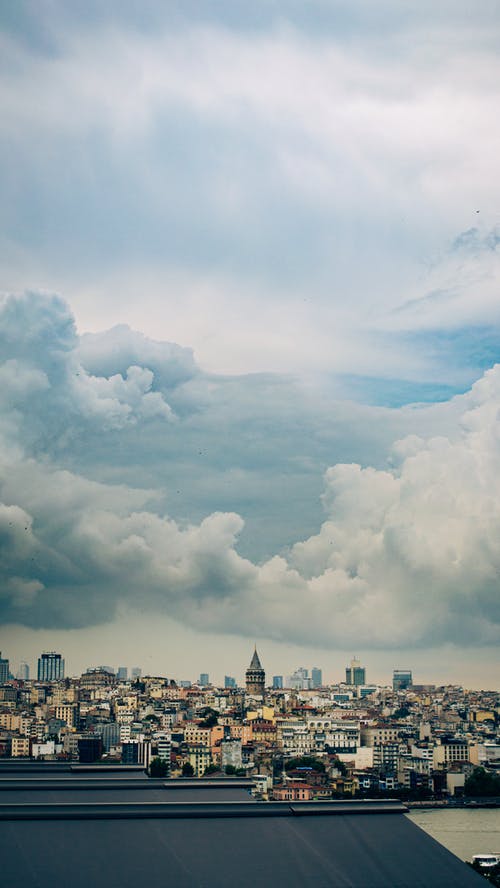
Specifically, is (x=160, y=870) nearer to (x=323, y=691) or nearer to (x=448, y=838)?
(x=448, y=838)

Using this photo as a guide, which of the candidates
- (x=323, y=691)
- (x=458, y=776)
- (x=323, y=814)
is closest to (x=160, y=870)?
(x=323, y=814)

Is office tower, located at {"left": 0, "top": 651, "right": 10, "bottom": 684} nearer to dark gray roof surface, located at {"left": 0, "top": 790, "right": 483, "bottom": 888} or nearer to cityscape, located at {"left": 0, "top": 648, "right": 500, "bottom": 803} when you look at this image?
cityscape, located at {"left": 0, "top": 648, "right": 500, "bottom": 803}

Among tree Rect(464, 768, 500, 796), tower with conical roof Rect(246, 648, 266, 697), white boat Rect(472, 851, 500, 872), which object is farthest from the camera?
Result: tower with conical roof Rect(246, 648, 266, 697)

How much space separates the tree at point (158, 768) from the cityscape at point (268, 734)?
5cm

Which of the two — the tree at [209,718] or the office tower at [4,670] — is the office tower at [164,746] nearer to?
the tree at [209,718]

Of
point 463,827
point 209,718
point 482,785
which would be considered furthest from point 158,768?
point 463,827

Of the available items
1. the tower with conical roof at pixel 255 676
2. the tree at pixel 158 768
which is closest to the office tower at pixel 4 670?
the tower with conical roof at pixel 255 676

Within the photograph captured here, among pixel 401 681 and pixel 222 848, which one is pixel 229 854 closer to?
pixel 222 848

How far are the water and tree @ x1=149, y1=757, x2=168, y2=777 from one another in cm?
573

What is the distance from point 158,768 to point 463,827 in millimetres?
8622

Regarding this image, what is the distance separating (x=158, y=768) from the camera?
25.0 meters

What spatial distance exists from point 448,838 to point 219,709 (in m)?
20.9

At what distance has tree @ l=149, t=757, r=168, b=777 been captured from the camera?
965 inches

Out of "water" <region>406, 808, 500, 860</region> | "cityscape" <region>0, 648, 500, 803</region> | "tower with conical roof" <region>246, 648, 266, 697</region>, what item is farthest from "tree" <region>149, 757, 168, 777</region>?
"tower with conical roof" <region>246, 648, 266, 697</region>
